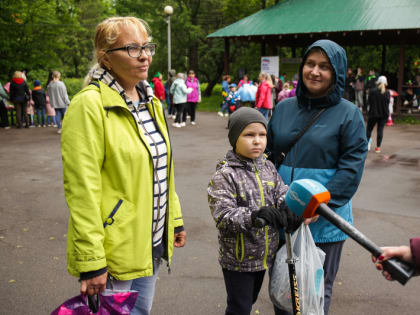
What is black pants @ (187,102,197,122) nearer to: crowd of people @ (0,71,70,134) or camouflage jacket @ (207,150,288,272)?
crowd of people @ (0,71,70,134)

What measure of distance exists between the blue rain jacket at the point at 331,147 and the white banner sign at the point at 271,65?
1870 cm

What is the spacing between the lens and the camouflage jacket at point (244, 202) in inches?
98.7

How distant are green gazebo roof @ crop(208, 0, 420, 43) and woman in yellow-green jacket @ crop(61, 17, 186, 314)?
1731 centimetres

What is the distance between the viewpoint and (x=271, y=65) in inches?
825

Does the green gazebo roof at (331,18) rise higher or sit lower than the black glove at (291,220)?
higher

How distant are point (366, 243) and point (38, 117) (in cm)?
1612

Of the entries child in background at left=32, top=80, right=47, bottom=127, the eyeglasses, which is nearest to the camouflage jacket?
the eyeglasses

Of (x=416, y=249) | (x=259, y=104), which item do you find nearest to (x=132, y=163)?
(x=416, y=249)

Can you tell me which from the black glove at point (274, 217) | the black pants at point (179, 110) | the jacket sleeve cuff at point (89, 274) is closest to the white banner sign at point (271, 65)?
the black pants at point (179, 110)

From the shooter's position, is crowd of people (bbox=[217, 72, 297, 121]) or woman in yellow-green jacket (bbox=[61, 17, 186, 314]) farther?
crowd of people (bbox=[217, 72, 297, 121])

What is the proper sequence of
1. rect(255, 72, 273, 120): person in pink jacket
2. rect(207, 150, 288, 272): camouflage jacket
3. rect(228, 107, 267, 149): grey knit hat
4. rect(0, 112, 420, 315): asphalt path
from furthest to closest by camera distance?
rect(255, 72, 273, 120): person in pink jacket → rect(0, 112, 420, 315): asphalt path → rect(228, 107, 267, 149): grey knit hat → rect(207, 150, 288, 272): camouflage jacket

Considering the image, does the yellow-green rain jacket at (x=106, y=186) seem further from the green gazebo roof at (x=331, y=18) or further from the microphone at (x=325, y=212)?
the green gazebo roof at (x=331, y=18)

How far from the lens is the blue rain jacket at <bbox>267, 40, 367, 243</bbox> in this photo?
101 inches

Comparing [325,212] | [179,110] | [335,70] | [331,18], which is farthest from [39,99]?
[325,212]
